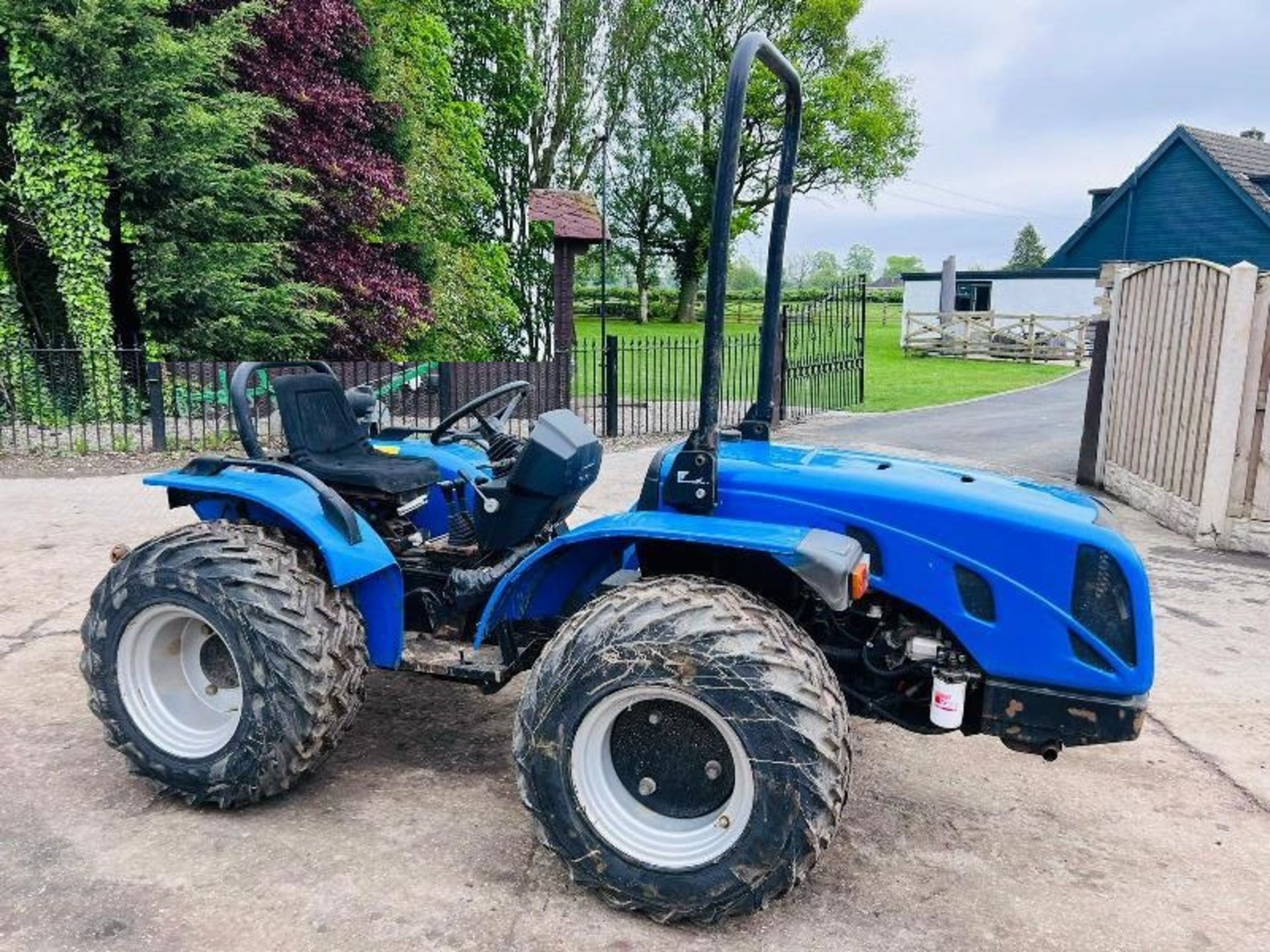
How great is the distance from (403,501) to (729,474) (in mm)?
1431

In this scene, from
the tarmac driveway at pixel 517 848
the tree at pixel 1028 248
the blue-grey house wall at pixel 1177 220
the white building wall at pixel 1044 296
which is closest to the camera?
the tarmac driveway at pixel 517 848

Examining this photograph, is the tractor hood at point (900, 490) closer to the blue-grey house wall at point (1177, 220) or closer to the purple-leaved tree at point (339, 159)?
the purple-leaved tree at point (339, 159)

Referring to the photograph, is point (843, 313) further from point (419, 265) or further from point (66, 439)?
point (66, 439)

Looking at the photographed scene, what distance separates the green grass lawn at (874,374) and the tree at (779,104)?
315 inches

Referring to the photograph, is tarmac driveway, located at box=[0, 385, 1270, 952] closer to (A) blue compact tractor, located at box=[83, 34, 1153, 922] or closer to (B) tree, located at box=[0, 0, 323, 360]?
(A) blue compact tractor, located at box=[83, 34, 1153, 922]

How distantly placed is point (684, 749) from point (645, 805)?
20 cm

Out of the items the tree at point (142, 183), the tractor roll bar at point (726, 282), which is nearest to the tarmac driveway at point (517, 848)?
the tractor roll bar at point (726, 282)

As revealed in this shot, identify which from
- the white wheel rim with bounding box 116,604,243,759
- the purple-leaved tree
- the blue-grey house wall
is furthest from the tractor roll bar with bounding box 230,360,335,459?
the blue-grey house wall

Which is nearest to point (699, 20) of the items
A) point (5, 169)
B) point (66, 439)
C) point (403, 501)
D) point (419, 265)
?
point (419, 265)

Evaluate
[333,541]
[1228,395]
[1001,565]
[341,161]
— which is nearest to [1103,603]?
[1001,565]

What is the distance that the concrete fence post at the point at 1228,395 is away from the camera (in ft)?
21.7

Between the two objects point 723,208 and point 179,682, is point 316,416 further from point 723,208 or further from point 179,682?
point 723,208

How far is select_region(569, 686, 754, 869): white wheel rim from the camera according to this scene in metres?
2.61

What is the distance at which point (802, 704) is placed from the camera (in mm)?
2525
